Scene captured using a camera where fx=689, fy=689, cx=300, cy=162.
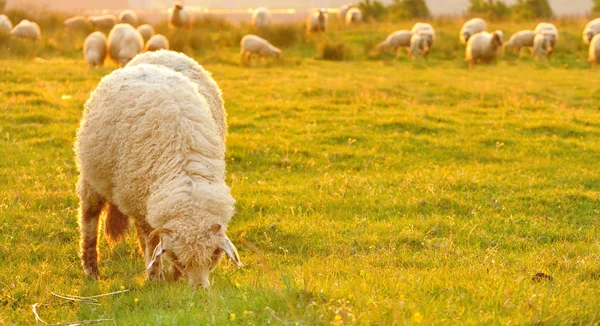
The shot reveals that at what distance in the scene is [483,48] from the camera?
25281 mm

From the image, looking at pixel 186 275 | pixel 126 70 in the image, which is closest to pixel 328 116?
pixel 126 70

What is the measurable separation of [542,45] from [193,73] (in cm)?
2359

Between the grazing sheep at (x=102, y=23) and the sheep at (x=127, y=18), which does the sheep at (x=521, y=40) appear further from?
the sheep at (x=127, y=18)

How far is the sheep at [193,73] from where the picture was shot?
265 inches

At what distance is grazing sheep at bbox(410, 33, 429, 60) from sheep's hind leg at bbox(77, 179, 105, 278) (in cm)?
2264

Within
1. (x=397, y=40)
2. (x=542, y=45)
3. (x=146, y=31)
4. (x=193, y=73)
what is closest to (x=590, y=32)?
(x=542, y=45)

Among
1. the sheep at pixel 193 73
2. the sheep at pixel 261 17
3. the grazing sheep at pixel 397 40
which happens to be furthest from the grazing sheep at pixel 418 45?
the sheep at pixel 193 73

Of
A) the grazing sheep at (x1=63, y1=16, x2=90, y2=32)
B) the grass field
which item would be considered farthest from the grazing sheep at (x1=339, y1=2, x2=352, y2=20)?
the grass field

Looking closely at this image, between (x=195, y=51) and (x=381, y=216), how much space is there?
18.7 meters

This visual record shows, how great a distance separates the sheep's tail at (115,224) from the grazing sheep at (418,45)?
22.3 metres

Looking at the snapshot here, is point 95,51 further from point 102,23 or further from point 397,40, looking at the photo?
point 397,40

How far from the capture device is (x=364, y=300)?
3.83 meters

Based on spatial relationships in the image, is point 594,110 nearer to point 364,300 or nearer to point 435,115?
point 435,115

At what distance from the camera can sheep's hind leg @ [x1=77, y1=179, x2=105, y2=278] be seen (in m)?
5.68
